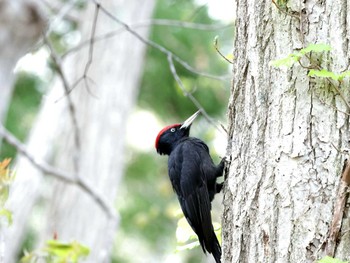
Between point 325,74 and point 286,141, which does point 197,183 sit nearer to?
point 286,141

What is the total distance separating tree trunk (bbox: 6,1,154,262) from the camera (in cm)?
789

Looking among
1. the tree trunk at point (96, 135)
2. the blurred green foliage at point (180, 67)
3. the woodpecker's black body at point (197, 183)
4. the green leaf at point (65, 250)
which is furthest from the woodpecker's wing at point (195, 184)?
the blurred green foliage at point (180, 67)

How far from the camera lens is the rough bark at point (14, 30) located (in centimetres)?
208

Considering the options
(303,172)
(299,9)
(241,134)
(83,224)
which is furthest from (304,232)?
(83,224)

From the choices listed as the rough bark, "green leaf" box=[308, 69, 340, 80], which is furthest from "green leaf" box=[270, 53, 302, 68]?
the rough bark

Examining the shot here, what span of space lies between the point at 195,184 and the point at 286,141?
1.52 meters

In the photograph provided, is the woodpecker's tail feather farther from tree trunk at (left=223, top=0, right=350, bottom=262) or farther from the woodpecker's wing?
tree trunk at (left=223, top=0, right=350, bottom=262)

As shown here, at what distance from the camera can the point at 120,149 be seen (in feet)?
27.6

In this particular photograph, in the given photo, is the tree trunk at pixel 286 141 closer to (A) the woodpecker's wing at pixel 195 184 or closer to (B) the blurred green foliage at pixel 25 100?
(A) the woodpecker's wing at pixel 195 184

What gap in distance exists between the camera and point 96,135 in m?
8.19

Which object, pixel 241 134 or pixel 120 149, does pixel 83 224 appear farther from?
pixel 241 134

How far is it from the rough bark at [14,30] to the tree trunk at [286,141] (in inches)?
44.5

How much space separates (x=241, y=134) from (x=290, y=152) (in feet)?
1.03

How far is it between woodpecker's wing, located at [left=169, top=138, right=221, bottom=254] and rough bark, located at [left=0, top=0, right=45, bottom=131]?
2037mm
